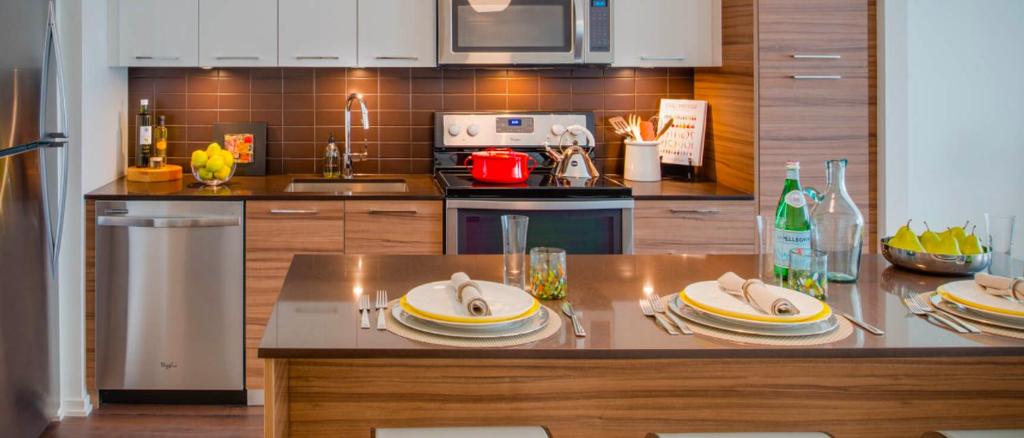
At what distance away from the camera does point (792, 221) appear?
1980 millimetres

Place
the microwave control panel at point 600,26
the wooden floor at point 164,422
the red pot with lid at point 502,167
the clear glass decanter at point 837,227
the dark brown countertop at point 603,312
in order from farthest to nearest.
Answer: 1. the microwave control panel at point 600,26
2. the red pot with lid at point 502,167
3. the wooden floor at point 164,422
4. the clear glass decanter at point 837,227
5. the dark brown countertop at point 603,312

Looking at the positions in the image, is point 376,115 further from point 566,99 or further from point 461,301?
point 461,301

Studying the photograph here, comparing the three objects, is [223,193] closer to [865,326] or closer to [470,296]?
[470,296]

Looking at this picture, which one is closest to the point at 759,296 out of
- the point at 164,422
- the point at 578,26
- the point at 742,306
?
the point at 742,306

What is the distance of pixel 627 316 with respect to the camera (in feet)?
5.77

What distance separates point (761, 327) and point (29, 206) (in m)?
2.39

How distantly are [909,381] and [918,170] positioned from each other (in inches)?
105

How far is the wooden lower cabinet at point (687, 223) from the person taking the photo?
3666 mm

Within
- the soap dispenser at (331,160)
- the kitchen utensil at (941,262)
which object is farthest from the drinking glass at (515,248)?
the soap dispenser at (331,160)

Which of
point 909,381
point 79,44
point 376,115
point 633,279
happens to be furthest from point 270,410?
point 376,115

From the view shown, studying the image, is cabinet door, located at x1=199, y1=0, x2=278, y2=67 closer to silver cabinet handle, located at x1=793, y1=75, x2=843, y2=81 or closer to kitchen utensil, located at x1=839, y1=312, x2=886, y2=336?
silver cabinet handle, located at x1=793, y1=75, x2=843, y2=81

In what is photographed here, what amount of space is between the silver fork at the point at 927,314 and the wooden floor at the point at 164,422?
2337 millimetres

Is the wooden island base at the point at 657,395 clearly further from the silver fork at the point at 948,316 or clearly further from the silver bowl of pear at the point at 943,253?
the silver bowl of pear at the point at 943,253

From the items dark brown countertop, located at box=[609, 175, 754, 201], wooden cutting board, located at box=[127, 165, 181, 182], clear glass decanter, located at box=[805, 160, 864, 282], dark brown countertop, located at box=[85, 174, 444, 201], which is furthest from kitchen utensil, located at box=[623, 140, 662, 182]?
clear glass decanter, located at box=[805, 160, 864, 282]
